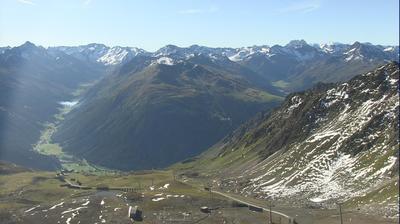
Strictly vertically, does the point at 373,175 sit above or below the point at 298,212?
above

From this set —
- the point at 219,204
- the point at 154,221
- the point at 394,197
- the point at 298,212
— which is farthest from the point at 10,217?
the point at 394,197

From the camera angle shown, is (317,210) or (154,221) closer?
(154,221)

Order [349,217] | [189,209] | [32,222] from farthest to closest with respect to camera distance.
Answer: [189,209] → [32,222] → [349,217]

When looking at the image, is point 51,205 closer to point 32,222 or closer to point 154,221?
point 32,222

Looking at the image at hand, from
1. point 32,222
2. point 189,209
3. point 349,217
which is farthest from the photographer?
point 189,209

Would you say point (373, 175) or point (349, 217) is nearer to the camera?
point (349, 217)

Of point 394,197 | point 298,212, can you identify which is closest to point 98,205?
point 298,212

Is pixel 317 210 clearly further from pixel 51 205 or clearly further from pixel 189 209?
pixel 51 205

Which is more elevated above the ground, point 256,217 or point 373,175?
point 373,175
